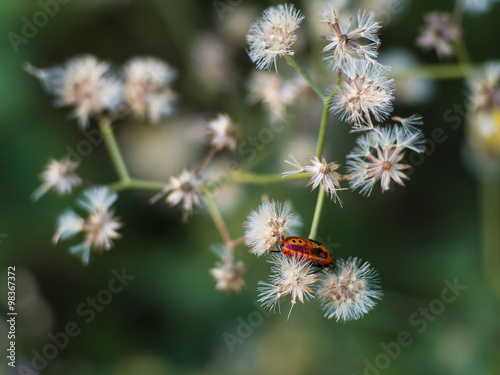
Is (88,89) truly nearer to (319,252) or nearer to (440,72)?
(319,252)

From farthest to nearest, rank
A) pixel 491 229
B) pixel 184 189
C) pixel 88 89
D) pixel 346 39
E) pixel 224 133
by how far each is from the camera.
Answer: pixel 491 229 < pixel 88 89 < pixel 224 133 < pixel 184 189 < pixel 346 39

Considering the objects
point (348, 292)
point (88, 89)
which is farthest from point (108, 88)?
point (348, 292)

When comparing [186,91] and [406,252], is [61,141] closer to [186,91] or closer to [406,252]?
[186,91]

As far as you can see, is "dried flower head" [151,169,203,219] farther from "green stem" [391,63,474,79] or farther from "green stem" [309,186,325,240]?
"green stem" [391,63,474,79]

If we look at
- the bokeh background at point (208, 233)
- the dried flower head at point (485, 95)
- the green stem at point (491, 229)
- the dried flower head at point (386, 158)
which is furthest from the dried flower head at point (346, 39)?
the green stem at point (491, 229)

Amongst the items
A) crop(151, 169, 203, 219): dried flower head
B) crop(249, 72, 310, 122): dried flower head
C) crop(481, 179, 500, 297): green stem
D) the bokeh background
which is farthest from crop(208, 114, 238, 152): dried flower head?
crop(481, 179, 500, 297): green stem
